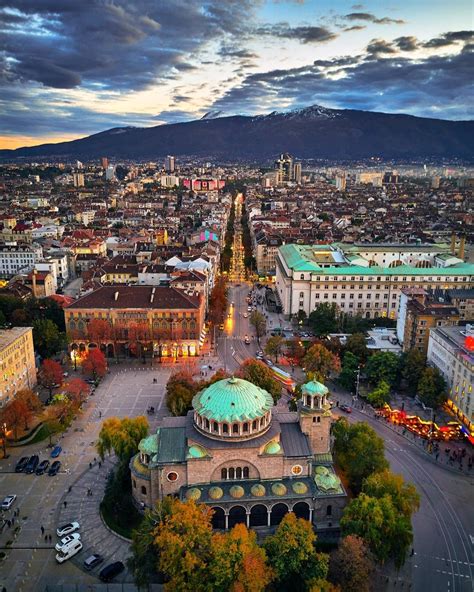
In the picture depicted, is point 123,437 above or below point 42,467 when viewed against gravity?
above

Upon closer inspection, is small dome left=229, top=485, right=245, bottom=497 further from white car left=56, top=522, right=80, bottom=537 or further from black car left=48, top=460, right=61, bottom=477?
black car left=48, top=460, right=61, bottom=477

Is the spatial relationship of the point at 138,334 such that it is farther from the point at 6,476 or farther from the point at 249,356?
the point at 6,476

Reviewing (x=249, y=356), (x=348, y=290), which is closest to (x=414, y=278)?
(x=348, y=290)

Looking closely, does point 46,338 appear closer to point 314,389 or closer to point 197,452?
point 197,452

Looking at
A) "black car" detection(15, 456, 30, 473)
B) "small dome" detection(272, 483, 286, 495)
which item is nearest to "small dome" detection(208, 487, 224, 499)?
"small dome" detection(272, 483, 286, 495)

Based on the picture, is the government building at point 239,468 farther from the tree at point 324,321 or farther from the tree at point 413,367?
the tree at point 324,321

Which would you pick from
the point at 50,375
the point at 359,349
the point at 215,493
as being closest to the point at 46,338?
the point at 50,375
